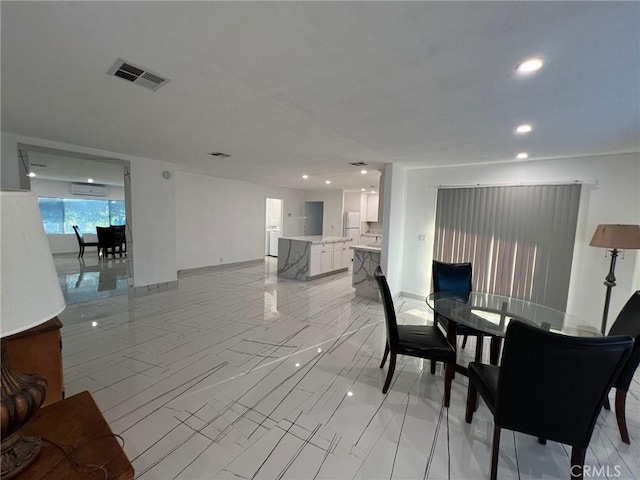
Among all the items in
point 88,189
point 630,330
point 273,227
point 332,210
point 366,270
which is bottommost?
point 366,270

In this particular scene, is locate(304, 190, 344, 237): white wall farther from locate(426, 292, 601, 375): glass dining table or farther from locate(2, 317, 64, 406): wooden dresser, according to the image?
locate(2, 317, 64, 406): wooden dresser

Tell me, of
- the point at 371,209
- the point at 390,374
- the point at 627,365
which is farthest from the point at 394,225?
the point at 371,209

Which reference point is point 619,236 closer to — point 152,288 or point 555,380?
point 555,380

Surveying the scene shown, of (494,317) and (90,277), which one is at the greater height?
(494,317)

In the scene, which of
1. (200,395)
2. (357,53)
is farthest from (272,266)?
(357,53)

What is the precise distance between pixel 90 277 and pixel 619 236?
8701 millimetres

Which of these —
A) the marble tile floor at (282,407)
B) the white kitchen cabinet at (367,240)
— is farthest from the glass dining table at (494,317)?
→ the white kitchen cabinet at (367,240)

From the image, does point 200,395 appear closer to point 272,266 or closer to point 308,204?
point 272,266

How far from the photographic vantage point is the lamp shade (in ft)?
9.50

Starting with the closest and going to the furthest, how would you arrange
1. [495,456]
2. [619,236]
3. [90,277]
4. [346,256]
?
[495,456]
[619,236]
[90,277]
[346,256]

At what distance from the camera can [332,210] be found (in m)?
9.06

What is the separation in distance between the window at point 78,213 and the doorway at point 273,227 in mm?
5334

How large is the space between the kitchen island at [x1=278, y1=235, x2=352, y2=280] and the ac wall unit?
7.20 m

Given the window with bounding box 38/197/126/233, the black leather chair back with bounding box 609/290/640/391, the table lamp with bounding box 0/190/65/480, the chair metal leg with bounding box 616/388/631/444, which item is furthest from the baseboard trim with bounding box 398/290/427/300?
the window with bounding box 38/197/126/233
